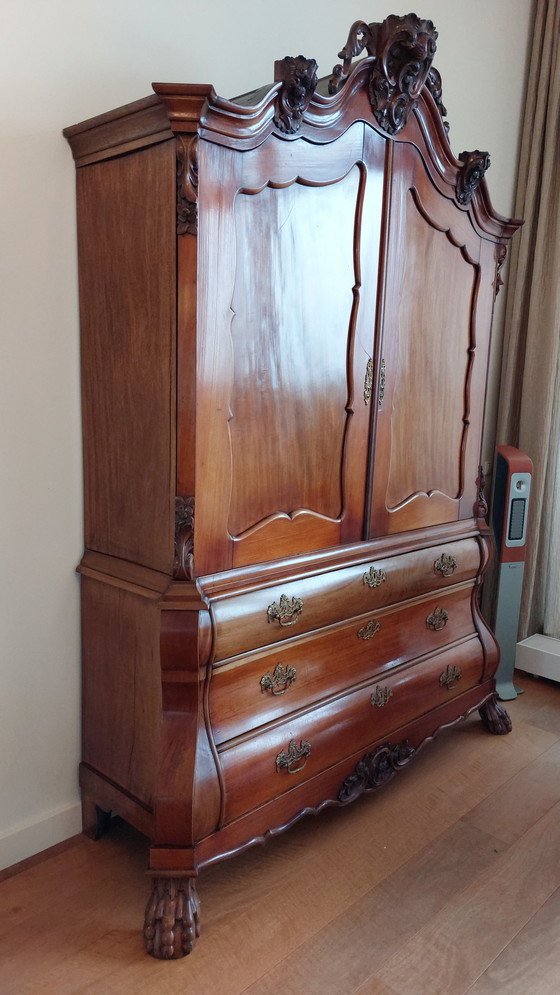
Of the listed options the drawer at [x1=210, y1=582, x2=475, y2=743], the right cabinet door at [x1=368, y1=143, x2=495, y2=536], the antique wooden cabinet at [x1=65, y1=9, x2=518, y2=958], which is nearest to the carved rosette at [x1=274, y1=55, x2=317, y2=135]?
the antique wooden cabinet at [x1=65, y1=9, x2=518, y2=958]

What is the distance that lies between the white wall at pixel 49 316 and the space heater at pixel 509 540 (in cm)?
161

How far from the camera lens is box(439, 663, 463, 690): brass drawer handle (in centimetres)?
236

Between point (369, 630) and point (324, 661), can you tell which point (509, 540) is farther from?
point (324, 661)

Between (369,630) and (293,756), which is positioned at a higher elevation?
(369,630)

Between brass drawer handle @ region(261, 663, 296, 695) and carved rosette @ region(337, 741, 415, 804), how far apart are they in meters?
0.40

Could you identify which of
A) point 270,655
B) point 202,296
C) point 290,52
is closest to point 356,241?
point 202,296

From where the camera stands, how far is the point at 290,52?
2.20m

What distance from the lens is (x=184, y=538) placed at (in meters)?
1.58

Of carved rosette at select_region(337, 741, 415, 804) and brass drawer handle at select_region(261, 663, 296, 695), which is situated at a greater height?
brass drawer handle at select_region(261, 663, 296, 695)

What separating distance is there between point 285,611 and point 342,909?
2.41 feet

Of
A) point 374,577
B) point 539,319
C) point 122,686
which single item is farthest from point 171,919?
point 539,319

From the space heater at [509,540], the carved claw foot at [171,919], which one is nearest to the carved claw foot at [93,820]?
the carved claw foot at [171,919]

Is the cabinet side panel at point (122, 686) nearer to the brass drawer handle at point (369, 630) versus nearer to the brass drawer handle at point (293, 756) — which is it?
the brass drawer handle at point (293, 756)

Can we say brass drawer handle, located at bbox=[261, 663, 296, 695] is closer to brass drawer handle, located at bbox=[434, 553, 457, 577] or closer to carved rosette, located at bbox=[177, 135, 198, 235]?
brass drawer handle, located at bbox=[434, 553, 457, 577]
